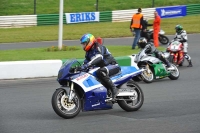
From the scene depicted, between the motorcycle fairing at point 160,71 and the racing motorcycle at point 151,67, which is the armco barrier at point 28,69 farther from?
the motorcycle fairing at point 160,71

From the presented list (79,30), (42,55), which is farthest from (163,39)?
(42,55)

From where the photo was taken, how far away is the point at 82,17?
34.9 meters

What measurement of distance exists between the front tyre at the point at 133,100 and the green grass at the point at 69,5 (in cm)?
2630

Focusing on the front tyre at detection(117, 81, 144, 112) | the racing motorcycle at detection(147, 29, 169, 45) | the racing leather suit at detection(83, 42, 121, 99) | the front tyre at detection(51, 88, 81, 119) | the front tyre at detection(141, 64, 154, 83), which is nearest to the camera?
the front tyre at detection(51, 88, 81, 119)

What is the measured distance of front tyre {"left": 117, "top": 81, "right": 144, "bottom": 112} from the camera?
10.7 m

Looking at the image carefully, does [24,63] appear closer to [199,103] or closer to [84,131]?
[199,103]

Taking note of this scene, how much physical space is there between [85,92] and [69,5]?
30.2 metres

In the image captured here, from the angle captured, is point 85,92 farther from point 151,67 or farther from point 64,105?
point 151,67

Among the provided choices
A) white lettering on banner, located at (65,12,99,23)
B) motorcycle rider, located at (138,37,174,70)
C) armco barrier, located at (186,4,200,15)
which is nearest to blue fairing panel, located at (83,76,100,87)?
motorcycle rider, located at (138,37,174,70)

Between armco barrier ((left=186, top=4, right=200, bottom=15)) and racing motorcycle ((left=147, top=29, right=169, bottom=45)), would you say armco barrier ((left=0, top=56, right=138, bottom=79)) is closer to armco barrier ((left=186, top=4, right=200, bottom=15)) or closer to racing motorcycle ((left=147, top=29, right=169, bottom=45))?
racing motorcycle ((left=147, top=29, right=169, bottom=45))

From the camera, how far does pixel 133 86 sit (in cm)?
1083

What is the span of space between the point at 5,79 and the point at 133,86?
554 centimetres

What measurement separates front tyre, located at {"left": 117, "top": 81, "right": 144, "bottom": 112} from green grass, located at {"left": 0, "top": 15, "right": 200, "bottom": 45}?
1802cm

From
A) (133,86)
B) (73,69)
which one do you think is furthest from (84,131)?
(133,86)
